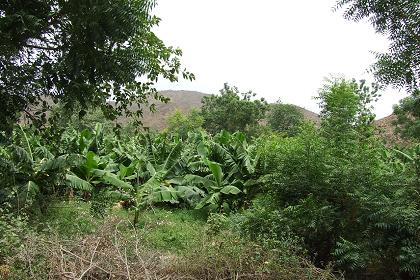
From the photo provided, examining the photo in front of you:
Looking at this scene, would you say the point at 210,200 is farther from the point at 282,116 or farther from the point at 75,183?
the point at 282,116

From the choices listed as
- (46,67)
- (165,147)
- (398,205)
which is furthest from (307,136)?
(165,147)

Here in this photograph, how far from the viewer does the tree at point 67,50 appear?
406 cm

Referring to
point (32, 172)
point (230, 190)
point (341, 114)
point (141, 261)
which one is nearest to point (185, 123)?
point (230, 190)

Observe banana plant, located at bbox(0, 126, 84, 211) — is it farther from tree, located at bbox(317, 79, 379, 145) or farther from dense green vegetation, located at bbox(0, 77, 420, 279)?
tree, located at bbox(317, 79, 379, 145)

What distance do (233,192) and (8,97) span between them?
8864 millimetres

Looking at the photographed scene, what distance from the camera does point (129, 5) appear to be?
4.12 m

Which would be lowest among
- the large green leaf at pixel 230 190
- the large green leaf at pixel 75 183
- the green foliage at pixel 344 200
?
the large green leaf at pixel 75 183

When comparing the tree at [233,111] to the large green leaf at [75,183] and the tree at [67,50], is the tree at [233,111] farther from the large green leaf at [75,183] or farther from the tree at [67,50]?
the tree at [67,50]

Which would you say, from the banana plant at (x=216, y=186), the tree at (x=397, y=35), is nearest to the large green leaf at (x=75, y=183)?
the banana plant at (x=216, y=186)

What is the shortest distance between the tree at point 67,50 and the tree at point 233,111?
98.7 feet

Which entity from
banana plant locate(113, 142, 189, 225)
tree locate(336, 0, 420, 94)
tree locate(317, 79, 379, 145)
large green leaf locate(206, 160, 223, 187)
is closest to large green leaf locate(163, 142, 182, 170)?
banana plant locate(113, 142, 189, 225)

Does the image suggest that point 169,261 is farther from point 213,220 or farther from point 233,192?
point 233,192

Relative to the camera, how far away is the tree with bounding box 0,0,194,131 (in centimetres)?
406

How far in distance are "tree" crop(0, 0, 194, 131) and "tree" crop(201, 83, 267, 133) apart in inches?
1184
